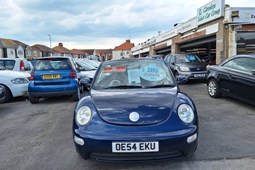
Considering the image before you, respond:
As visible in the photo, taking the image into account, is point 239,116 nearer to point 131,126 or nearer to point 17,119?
point 131,126

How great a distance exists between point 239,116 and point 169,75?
251 centimetres

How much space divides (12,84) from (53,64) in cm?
170

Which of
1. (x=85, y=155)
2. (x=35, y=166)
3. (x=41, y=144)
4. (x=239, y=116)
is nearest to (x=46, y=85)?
(x=41, y=144)

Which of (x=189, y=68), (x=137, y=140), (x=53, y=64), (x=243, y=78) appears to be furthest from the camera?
(x=189, y=68)

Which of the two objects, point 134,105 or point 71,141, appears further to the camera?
point 71,141

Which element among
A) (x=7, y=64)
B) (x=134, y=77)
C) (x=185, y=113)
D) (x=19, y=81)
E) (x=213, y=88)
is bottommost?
(x=213, y=88)

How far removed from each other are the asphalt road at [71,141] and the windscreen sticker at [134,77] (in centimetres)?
138

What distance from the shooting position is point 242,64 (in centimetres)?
650

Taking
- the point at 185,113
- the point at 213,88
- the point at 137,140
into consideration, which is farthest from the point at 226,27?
the point at 137,140

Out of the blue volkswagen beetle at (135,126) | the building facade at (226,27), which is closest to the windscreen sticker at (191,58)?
the building facade at (226,27)

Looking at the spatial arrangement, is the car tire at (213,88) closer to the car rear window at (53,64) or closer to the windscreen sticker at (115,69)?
the windscreen sticker at (115,69)

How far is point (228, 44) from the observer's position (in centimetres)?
1323

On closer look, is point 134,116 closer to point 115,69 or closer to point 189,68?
point 115,69

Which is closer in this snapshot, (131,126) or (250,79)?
(131,126)
